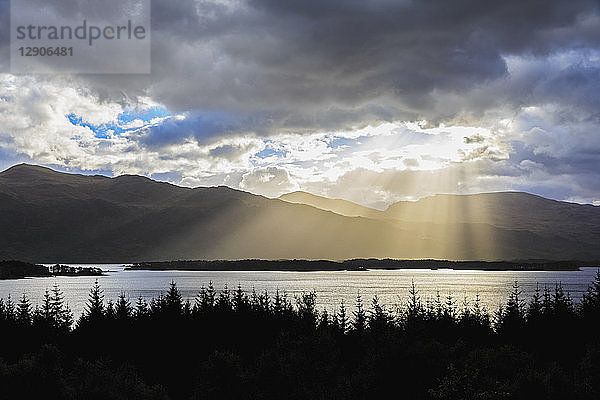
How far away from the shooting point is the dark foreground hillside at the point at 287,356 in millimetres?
42625

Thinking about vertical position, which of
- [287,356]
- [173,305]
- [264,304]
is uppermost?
[173,305]

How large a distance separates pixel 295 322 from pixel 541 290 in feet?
431

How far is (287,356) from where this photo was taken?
55.8 meters

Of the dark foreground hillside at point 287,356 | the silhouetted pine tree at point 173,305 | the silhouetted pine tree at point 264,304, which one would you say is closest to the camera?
the dark foreground hillside at point 287,356

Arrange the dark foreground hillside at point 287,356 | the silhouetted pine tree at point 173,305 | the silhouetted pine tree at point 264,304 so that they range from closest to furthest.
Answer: the dark foreground hillside at point 287,356 → the silhouetted pine tree at point 173,305 → the silhouetted pine tree at point 264,304

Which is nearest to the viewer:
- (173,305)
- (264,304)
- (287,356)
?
(287,356)

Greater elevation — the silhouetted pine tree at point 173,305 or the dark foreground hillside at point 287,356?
the silhouetted pine tree at point 173,305

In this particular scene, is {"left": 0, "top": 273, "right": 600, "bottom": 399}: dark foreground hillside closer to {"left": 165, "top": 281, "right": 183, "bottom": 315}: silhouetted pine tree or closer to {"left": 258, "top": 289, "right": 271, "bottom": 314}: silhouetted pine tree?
{"left": 165, "top": 281, "right": 183, "bottom": 315}: silhouetted pine tree

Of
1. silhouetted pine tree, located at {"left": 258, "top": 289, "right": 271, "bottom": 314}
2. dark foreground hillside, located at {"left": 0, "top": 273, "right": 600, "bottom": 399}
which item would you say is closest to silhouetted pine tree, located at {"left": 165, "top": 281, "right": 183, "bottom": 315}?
dark foreground hillside, located at {"left": 0, "top": 273, "right": 600, "bottom": 399}

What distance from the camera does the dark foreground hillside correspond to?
4262cm

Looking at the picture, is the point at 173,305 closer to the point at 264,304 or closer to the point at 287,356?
the point at 264,304

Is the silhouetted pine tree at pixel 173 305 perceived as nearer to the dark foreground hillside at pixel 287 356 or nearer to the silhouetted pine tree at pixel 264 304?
the dark foreground hillside at pixel 287 356

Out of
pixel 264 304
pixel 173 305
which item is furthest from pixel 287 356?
pixel 264 304

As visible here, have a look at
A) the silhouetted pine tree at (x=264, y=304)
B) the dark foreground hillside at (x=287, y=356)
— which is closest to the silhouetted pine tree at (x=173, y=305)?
the dark foreground hillside at (x=287, y=356)
